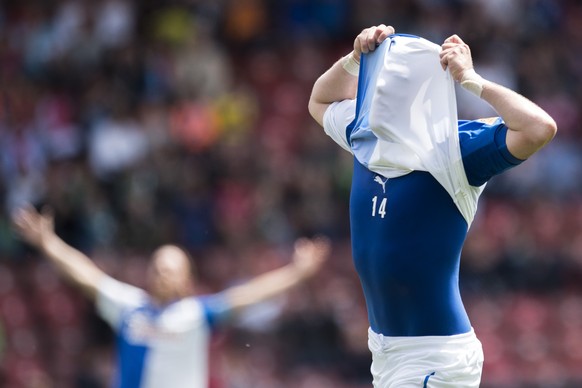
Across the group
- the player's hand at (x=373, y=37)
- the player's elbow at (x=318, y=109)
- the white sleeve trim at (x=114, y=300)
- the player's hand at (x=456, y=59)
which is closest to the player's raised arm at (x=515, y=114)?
the player's hand at (x=456, y=59)

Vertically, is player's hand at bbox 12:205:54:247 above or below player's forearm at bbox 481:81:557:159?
above

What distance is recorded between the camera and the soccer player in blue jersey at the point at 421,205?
185 inches

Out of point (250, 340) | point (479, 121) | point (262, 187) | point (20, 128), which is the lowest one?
point (479, 121)

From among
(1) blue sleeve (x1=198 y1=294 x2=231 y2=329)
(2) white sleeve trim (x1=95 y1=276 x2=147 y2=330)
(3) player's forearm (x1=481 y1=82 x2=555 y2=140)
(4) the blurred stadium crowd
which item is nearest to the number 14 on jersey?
(3) player's forearm (x1=481 y1=82 x2=555 y2=140)

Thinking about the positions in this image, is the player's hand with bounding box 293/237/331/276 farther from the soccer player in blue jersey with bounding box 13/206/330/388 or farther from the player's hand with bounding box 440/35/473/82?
the player's hand with bounding box 440/35/473/82

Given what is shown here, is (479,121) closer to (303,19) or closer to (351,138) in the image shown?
(351,138)

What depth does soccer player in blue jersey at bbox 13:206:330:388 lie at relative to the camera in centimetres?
742

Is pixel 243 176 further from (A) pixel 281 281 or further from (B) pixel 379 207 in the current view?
(B) pixel 379 207

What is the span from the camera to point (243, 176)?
14.4 metres

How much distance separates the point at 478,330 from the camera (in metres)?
13.3

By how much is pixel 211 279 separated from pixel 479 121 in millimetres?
8882

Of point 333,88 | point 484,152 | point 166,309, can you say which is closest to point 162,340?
point 166,309

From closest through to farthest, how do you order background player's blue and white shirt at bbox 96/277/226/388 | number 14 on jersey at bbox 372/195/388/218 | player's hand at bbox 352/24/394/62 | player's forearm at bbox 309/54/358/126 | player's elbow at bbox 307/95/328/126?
1. number 14 on jersey at bbox 372/195/388/218
2. player's hand at bbox 352/24/394/62
3. player's forearm at bbox 309/54/358/126
4. player's elbow at bbox 307/95/328/126
5. background player's blue and white shirt at bbox 96/277/226/388

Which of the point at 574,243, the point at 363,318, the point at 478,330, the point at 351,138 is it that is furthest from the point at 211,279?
the point at 351,138
